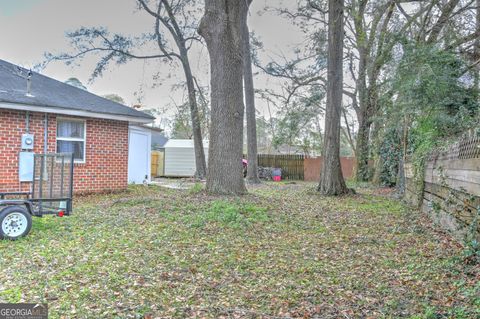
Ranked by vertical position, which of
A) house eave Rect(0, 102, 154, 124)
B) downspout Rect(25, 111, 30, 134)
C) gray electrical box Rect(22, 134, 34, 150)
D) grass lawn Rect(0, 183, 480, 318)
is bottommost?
grass lawn Rect(0, 183, 480, 318)

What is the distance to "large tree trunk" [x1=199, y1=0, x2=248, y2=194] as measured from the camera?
8.26 m

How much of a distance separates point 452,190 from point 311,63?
12.9 meters

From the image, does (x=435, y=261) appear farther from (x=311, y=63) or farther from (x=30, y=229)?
(x=311, y=63)

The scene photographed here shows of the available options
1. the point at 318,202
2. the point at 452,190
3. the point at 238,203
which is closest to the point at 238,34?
the point at 238,203

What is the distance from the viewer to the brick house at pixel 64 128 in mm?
9234

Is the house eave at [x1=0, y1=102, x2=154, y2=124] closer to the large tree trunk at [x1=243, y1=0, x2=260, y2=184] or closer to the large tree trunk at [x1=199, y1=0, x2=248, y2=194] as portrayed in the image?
the large tree trunk at [x1=199, y1=0, x2=248, y2=194]

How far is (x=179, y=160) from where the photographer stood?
74.0 feet

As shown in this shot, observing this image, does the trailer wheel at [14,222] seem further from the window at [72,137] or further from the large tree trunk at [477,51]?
the large tree trunk at [477,51]

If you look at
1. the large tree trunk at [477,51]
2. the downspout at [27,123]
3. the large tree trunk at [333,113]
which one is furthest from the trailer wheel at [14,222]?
the large tree trunk at [477,51]

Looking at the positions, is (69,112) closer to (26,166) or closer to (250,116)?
(26,166)

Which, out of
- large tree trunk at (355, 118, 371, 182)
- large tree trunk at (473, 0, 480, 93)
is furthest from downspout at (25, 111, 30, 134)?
large tree trunk at (355, 118, 371, 182)

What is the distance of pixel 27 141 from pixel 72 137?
1295mm

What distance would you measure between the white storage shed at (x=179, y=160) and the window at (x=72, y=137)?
38.6ft

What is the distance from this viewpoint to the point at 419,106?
938 cm
